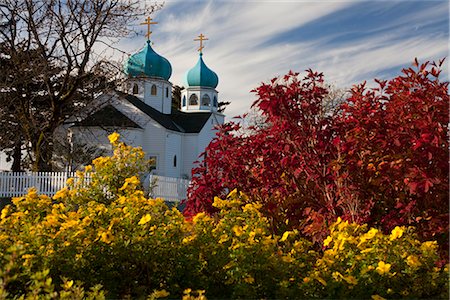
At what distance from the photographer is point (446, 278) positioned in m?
4.04

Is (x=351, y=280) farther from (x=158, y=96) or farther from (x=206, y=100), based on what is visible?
(x=206, y=100)

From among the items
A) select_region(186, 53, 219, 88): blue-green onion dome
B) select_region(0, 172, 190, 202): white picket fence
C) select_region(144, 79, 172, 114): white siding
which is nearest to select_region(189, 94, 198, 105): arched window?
select_region(186, 53, 219, 88): blue-green onion dome

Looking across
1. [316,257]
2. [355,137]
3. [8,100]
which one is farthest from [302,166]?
[8,100]

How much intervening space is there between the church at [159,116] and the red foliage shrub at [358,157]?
741 inches

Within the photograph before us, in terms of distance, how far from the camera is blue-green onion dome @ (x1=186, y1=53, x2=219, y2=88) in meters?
36.8

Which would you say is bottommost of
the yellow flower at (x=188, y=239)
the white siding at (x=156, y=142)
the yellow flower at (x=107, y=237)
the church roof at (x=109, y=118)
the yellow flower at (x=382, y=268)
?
the yellow flower at (x=382, y=268)

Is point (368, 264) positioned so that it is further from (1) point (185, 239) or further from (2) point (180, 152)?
(2) point (180, 152)

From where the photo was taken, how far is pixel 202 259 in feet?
12.9

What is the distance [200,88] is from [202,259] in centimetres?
3345

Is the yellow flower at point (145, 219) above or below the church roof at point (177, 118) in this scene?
below

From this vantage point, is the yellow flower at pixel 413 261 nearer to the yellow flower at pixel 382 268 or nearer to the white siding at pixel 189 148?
the yellow flower at pixel 382 268

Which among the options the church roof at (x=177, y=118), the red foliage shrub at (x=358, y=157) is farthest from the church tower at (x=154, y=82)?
the red foliage shrub at (x=358, y=157)

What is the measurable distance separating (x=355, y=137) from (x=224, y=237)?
1612 millimetres

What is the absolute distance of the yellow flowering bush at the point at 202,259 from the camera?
3596 mm
